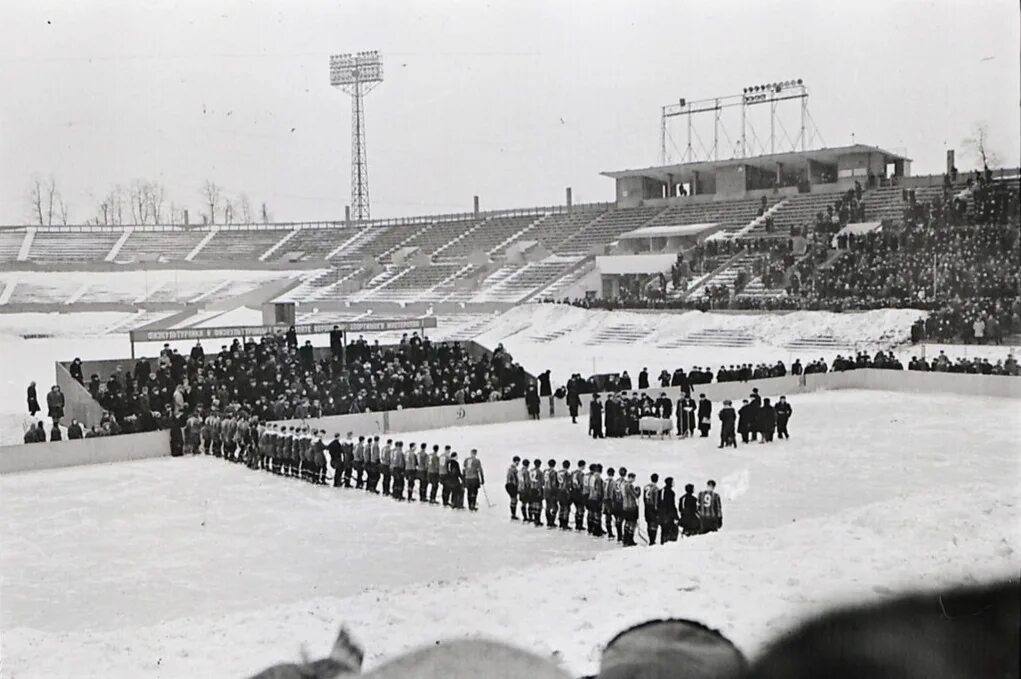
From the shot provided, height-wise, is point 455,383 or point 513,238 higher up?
point 513,238

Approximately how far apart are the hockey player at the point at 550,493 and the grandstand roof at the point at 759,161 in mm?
38541

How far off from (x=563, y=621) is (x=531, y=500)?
5.43 metres

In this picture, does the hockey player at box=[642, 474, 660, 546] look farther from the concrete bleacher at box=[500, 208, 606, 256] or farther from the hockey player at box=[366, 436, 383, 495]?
the concrete bleacher at box=[500, 208, 606, 256]

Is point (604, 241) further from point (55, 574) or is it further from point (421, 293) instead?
point (55, 574)

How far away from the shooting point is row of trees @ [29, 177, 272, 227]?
12532 mm

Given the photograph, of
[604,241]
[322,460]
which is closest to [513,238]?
[604,241]

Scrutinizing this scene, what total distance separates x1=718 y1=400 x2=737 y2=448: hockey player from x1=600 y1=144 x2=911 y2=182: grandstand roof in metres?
32.3

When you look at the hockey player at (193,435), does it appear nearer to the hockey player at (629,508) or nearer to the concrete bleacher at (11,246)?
the concrete bleacher at (11,246)

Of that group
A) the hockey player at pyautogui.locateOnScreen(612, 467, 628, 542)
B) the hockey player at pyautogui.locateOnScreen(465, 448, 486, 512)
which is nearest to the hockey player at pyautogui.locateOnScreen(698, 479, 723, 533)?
the hockey player at pyautogui.locateOnScreen(612, 467, 628, 542)

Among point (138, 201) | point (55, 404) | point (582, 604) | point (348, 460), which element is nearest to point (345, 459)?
Answer: point (348, 460)

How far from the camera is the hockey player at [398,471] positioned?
1413 centimetres

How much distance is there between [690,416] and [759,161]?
3437cm

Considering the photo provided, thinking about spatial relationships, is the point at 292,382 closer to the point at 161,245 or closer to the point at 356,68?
the point at 356,68

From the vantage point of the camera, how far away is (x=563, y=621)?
709cm
